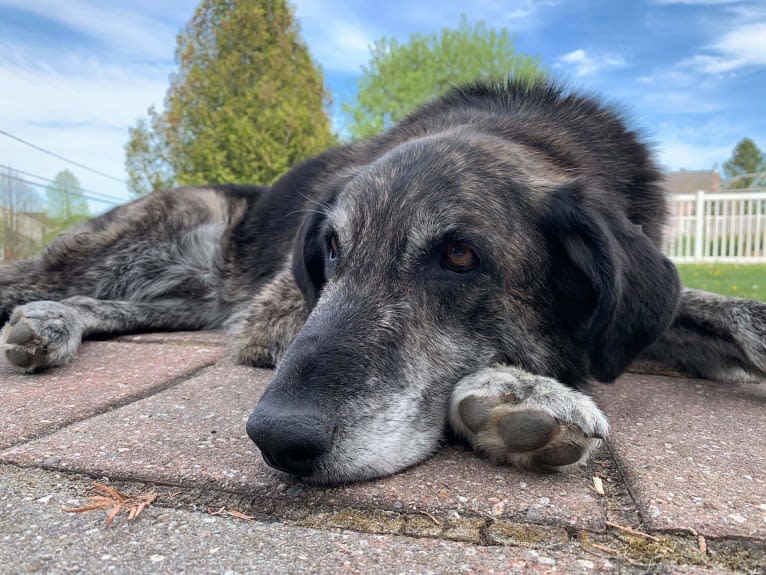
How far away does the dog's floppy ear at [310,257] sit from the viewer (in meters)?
3.01

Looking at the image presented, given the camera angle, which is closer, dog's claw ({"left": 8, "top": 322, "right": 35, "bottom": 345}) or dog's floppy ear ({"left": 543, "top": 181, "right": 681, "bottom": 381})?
dog's floppy ear ({"left": 543, "top": 181, "right": 681, "bottom": 381})

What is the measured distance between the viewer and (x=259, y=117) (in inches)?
501

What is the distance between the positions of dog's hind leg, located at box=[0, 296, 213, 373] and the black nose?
1.80 metres

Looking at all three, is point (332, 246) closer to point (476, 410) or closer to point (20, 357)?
point (476, 410)

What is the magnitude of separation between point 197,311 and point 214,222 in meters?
0.69

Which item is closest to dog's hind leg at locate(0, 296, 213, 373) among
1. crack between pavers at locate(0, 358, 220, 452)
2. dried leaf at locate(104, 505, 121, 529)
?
crack between pavers at locate(0, 358, 220, 452)

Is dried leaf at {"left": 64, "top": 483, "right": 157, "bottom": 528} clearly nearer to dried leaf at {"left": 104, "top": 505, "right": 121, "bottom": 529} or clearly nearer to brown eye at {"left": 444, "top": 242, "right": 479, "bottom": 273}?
dried leaf at {"left": 104, "top": 505, "right": 121, "bottom": 529}

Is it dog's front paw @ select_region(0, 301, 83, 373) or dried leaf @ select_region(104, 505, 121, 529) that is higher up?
dog's front paw @ select_region(0, 301, 83, 373)

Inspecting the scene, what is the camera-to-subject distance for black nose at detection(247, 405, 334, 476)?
5.36ft

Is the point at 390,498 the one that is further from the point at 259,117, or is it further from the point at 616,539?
the point at 259,117

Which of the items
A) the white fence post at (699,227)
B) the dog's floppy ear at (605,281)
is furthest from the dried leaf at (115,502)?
the white fence post at (699,227)

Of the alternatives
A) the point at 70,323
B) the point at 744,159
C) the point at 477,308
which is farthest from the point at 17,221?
the point at 744,159

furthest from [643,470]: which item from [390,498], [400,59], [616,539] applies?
[400,59]

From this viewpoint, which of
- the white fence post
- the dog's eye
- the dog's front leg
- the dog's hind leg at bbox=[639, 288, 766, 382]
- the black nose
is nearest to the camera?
the black nose
